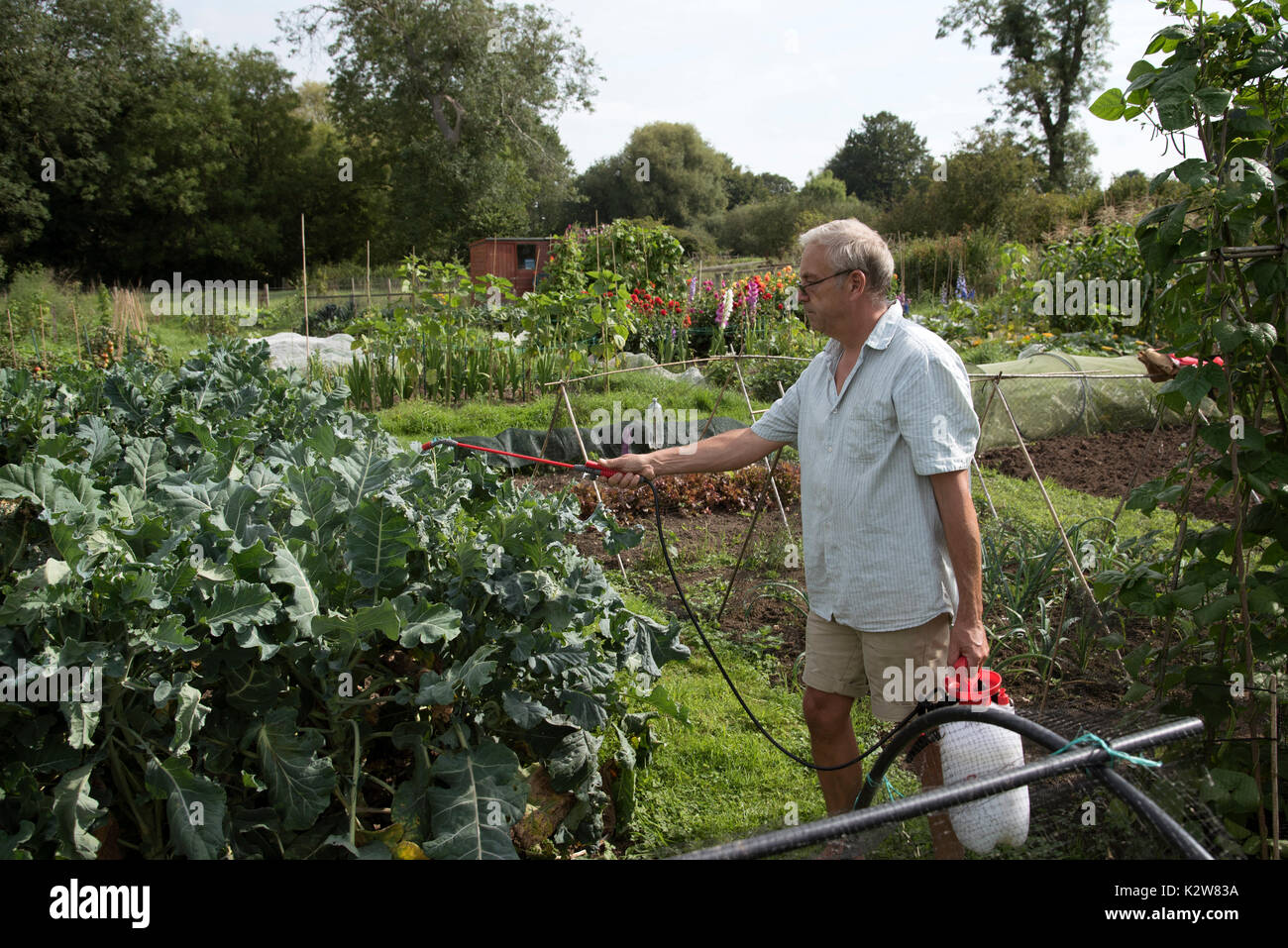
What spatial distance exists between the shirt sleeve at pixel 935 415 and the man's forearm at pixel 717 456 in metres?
0.78

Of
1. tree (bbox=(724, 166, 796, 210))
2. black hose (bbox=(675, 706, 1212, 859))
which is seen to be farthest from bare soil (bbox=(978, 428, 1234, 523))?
tree (bbox=(724, 166, 796, 210))

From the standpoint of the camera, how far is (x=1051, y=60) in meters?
31.5

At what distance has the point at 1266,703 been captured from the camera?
261cm

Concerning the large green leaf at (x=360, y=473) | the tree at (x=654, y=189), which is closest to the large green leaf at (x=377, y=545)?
the large green leaf at (x=360, y=473)

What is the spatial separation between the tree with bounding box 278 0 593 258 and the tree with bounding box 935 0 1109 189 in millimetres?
15404

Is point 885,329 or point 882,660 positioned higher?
point 885,329

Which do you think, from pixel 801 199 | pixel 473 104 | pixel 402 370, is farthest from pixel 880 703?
pixel 801 199

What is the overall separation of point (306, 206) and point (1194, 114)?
3450 cm

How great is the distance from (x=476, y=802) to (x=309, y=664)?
0.62 meters

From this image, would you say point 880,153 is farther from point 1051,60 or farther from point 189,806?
point 189,806

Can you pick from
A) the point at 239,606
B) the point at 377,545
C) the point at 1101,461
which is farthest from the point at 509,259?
the point at 239,606

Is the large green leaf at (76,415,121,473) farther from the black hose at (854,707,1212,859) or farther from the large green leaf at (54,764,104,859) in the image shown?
the black hose at (854,707,1212,859)

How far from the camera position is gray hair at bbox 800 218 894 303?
258 centimetres

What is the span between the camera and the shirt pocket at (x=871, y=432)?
2.54 metres
